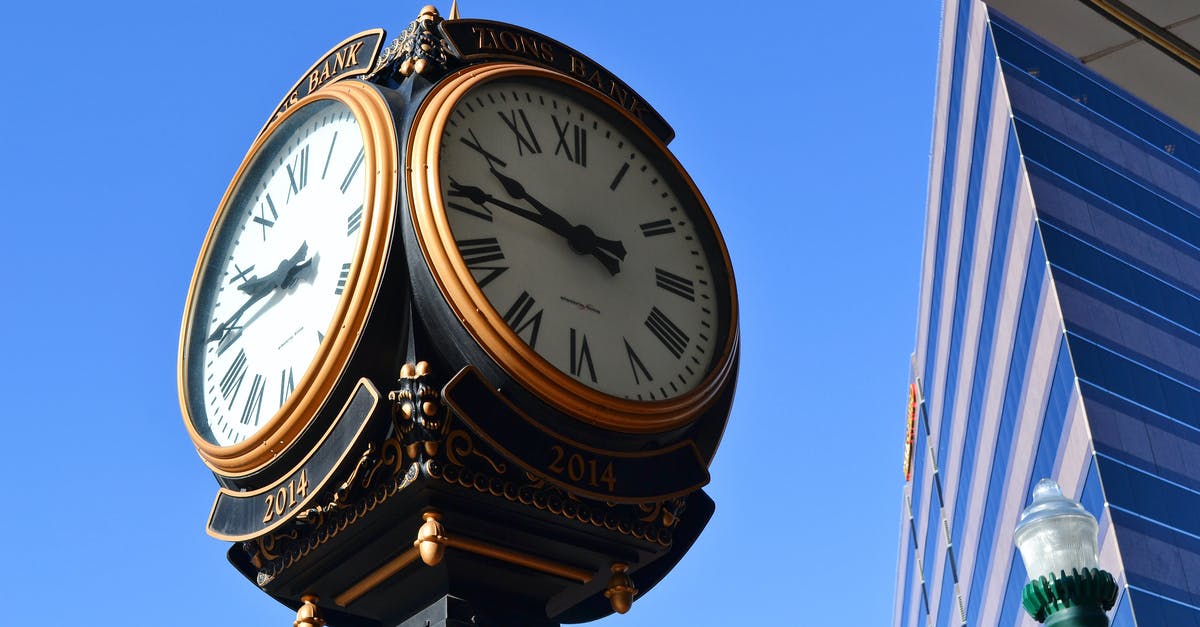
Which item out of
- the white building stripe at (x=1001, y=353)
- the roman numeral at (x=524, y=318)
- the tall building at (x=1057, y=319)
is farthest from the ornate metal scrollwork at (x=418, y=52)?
the white building stripe at (x=1001, y=353)

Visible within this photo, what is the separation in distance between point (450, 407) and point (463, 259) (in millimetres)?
337

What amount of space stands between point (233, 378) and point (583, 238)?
0.91 metres

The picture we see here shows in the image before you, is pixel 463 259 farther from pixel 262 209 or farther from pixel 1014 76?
pixel 1014 76

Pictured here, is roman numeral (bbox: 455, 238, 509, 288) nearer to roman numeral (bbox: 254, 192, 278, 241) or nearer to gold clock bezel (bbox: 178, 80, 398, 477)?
gold clock bezel (bbox: 178, 80, 398, 477)

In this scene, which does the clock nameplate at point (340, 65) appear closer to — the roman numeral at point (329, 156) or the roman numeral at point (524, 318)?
the roman numeral at point (329, 156)

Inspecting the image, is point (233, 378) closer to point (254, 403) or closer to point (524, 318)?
point (254, 403)

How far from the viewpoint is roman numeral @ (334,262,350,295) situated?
3.24 meters

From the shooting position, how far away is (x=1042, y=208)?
31.6m

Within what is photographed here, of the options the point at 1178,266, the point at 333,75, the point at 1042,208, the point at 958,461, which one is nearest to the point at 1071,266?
the point at 1042,208

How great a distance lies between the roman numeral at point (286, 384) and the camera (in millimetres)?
3307

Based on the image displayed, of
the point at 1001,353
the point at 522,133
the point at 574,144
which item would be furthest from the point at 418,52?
the point at 1001,353

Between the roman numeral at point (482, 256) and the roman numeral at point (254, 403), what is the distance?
0.62 metres

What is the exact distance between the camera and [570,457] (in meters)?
3.11

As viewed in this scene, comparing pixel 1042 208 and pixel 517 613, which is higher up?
pixel 1042 208
